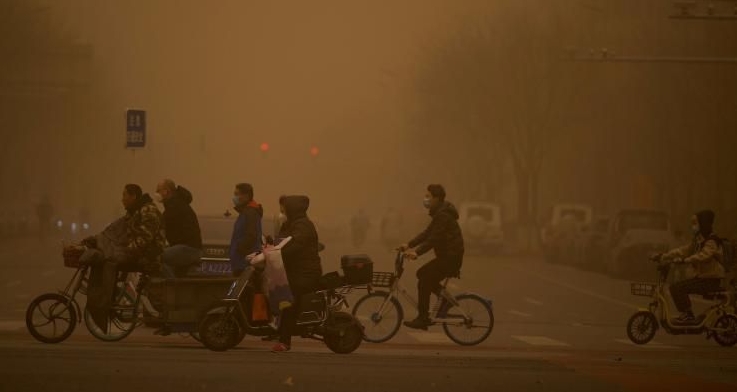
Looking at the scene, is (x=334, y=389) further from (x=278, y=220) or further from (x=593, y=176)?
→ (x=593, y=176)

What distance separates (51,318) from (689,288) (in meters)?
8.05

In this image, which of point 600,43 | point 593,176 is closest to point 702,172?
point 600,43

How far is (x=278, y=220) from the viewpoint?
886 inches

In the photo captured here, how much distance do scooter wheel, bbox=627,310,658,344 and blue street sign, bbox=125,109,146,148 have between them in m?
10.6

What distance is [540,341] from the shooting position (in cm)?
2211

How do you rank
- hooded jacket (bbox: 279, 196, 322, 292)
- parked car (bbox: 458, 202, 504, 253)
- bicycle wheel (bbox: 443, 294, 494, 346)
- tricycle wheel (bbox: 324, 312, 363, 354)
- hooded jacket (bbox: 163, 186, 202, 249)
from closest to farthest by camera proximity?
1. hooded jacket (bbox: 279, 196, 322, 292)
2. tricycle wheel (bbox: 324, 312, 363, 354)
3. hooded jacket (bbox: 163, 186, 202, 249)
4. bicycle wheel (bbox: 443, 294, 494, 346)
5. parked car (bbox: 458, 202, 504, 253)

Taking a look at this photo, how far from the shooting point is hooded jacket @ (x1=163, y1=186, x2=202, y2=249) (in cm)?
1755

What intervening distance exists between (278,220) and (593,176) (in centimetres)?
5897

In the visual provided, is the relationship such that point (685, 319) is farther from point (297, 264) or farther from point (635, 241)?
point (635, 241)

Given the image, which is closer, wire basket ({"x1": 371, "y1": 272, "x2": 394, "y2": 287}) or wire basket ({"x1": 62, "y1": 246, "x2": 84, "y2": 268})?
wire basket ({"x1": 62, "y1": 246, "x2": 84, "y2": 268})

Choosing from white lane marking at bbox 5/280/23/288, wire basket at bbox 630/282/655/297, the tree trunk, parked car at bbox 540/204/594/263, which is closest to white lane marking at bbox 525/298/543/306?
white lane marking at bbox 5/280/23/288

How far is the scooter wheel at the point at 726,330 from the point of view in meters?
20.2

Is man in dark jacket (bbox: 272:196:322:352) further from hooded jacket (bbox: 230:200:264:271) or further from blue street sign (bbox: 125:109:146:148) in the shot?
blue street sign (bbox: 125:109:146:148)

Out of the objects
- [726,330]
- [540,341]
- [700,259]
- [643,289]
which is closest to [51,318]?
[643,289]
